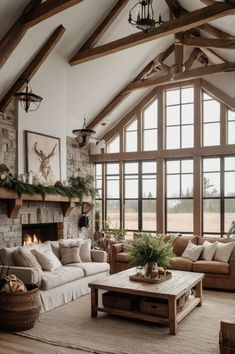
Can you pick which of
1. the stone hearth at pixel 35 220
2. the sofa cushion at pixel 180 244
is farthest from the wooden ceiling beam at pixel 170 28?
the sofa cushion at pixel 180 244

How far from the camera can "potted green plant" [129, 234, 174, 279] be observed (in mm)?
4934

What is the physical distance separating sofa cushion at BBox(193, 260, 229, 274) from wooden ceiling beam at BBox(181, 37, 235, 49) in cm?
400

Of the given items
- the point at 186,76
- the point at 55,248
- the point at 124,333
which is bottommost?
the point at 124,333

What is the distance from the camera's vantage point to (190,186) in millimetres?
8977

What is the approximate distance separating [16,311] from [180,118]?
21.5 feet

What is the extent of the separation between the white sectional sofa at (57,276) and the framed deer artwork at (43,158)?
1548 mm

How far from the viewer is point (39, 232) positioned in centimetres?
797

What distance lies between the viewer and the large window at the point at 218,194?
28.1 feet

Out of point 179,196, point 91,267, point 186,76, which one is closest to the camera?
point 91,267

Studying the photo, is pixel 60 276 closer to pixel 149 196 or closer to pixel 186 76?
pixel 149 196

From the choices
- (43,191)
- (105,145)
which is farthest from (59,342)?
(105,145)

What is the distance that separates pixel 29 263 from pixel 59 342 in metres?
1.60

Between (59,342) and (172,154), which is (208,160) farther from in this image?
(59,342)

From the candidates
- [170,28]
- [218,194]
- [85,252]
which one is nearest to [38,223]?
[85,252]
